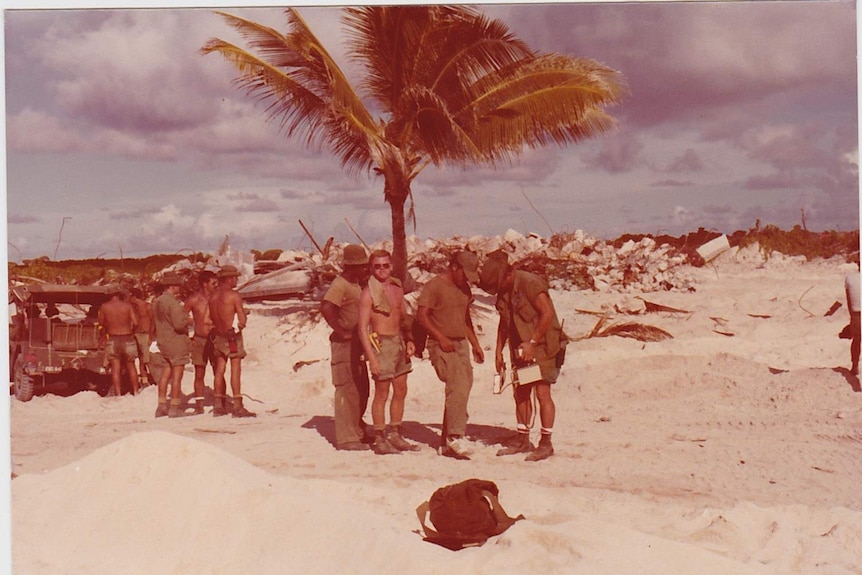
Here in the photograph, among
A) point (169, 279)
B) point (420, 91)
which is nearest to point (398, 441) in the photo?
point (169, 279)

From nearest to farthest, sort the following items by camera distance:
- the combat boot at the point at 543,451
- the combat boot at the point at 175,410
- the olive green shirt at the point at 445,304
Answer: the combat boot at the point at 543,451 < the olive green shirt at the point at 445,304 < the combat boot at the point at 175,410

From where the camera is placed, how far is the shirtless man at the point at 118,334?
9312mm

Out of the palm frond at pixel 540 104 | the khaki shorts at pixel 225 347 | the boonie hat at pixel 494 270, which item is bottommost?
the khaki shorts at pixel 225 347

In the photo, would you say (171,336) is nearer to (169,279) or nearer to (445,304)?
(169,279)

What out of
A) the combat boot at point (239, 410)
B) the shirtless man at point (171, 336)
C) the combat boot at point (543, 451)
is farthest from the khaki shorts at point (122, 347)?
the combat boot at point (543, 451)

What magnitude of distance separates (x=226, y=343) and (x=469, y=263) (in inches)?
106

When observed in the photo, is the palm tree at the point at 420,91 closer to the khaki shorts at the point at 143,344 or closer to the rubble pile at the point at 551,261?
the rubble pile at the point at 551,261

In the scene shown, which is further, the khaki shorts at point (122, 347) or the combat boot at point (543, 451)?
the khaki shorts at point (122, 347)

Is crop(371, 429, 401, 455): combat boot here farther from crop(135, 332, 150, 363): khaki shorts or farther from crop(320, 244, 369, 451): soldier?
crop(135, 332, 150, 363): khaki shorts

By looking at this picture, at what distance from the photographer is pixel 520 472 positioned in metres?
7.30

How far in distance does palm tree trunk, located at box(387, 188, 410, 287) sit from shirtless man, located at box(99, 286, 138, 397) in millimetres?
2877

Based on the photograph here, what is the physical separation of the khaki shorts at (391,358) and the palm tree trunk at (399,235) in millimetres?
1341

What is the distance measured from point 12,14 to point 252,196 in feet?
8.14

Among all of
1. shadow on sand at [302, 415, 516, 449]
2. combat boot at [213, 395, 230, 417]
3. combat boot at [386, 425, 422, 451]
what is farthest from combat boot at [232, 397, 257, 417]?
combat boot at [386, 425, 422, 451]
